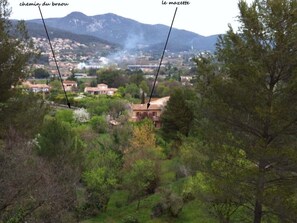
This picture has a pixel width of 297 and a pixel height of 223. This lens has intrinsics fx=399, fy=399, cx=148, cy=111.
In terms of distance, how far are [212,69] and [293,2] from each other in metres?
2.49

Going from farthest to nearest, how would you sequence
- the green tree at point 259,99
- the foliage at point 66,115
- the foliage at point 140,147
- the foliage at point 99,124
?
the foliage at point 66,115 < the foliage at point 99,124 < the foliage at point 140,147 < the green tree at point 259,99

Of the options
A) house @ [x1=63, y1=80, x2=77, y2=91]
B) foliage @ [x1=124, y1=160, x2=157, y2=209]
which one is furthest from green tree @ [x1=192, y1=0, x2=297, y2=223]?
house @ [x1=63, y1=80, x2=77, y2=91]

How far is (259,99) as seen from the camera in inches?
377

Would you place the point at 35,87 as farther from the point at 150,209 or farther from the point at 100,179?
the point at 150,209

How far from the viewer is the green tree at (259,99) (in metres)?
9.20

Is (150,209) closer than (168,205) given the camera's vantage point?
No

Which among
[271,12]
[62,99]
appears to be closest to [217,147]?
[271,12]

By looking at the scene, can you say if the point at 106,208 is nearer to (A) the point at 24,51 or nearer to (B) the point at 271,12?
(A) the point at 24,51

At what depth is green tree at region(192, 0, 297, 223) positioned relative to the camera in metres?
9.20

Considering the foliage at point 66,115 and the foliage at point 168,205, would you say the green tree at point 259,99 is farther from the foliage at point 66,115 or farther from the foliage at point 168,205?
the foliage at point 66,115

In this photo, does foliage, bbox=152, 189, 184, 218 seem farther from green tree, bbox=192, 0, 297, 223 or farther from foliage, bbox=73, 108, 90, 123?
foliage, bbox=73, 108, 90, 123

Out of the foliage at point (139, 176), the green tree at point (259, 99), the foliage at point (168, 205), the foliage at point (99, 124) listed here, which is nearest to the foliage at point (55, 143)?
the foliage at point (139, 176)

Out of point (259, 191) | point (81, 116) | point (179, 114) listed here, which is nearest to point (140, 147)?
point (179, 114)

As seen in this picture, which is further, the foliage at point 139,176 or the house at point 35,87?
the foliage at point 139,176
